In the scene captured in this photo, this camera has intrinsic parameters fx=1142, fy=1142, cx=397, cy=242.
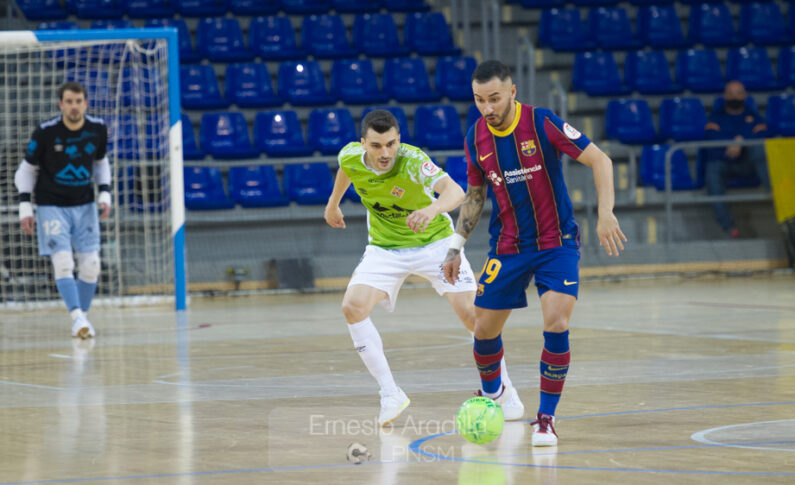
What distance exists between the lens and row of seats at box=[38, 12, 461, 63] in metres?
18.7

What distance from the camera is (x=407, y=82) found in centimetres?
1866

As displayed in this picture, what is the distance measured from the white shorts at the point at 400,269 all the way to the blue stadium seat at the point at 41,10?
43.4 ft

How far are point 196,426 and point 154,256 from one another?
1004 cm

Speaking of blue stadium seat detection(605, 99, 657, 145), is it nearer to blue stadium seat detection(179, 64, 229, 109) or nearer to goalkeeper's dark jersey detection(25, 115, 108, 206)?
blue stadium seat detection(179, 64, 229, 109)

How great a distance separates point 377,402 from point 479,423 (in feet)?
5.03

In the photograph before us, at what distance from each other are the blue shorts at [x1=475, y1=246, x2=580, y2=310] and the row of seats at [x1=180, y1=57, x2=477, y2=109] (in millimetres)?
12765

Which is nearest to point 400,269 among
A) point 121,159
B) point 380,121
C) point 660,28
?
point 380,121

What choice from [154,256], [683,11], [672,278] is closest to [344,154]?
[154,256]

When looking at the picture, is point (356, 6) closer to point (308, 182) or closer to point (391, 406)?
point (308, 182)

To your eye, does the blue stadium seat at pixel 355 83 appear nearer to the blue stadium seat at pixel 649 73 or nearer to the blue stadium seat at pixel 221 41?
the blue stadium seat at pixel 221 41

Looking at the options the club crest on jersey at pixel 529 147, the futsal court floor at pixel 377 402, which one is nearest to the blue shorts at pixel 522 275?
the club crest on jersey at pixel 529 147

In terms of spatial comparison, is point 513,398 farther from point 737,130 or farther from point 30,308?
point 737,130

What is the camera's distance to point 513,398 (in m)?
6.15

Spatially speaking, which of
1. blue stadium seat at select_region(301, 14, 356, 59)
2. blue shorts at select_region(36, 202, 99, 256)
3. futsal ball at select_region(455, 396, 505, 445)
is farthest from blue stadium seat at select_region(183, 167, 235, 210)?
futsal ball at select_region(455, 396, 505, 445)
